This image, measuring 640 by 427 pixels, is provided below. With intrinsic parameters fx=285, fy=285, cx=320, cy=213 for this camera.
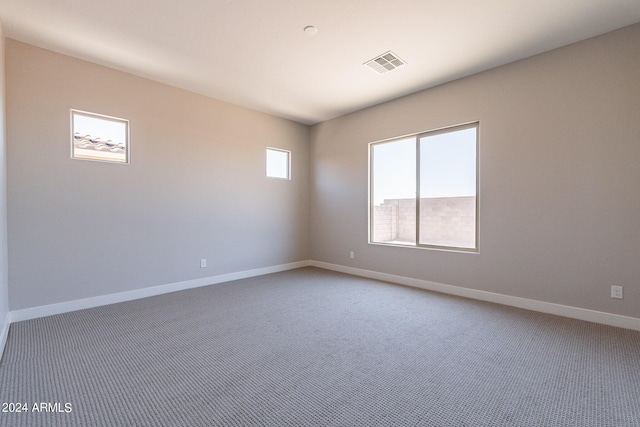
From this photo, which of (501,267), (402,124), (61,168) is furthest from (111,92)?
(501,267)

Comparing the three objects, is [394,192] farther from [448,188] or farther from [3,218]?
[3,218]

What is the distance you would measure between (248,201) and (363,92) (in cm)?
257

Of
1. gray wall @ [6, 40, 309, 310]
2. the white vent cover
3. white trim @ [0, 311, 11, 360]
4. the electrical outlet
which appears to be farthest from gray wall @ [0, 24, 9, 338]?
the electrical outlet

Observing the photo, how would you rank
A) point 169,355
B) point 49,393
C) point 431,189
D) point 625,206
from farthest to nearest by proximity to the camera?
point 431,189
point 625,206
point 169,355
point 49,393

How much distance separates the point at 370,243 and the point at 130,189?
12.0 ft

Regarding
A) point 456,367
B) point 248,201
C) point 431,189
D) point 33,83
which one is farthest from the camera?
point 248,201

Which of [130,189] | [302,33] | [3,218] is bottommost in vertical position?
[3,218]

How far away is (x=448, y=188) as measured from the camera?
404cm

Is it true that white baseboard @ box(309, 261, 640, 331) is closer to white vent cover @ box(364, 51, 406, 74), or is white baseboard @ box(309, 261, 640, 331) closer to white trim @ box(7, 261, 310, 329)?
white trim @ box(7, 261, 310, 329)

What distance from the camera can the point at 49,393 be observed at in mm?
1747

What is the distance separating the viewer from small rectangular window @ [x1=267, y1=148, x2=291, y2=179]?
17.5ft

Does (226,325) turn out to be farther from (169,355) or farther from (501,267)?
(501,267)

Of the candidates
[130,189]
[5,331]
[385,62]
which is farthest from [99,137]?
[385,62]

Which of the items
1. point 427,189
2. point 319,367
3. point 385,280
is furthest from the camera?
point 385,280
